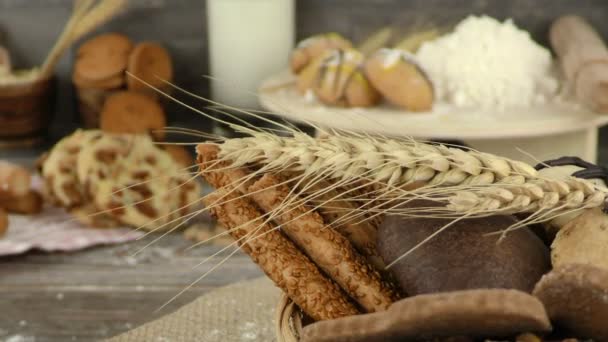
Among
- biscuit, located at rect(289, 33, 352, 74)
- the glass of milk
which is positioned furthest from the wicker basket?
the glass of milk

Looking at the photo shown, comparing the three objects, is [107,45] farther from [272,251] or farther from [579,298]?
[579,298]

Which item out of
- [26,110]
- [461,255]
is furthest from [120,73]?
[461,255]

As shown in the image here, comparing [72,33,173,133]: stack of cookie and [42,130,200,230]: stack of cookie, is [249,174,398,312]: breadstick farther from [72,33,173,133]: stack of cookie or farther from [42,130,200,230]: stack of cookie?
[72,33,173,133]: stack of cookie

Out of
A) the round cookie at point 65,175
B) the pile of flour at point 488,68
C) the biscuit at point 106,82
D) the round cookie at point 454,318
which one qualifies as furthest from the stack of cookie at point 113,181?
the round cookie at point 454,318

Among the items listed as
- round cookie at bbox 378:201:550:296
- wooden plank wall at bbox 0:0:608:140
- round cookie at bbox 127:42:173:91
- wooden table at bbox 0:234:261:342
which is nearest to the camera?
round cookie at bbox 378:201:550:296

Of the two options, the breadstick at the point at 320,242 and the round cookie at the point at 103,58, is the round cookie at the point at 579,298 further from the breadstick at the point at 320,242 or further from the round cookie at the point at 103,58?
the round cookie at the point at 103,58

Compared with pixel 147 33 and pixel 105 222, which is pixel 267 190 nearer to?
pixel 105 222

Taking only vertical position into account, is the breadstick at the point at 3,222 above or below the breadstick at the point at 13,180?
below
